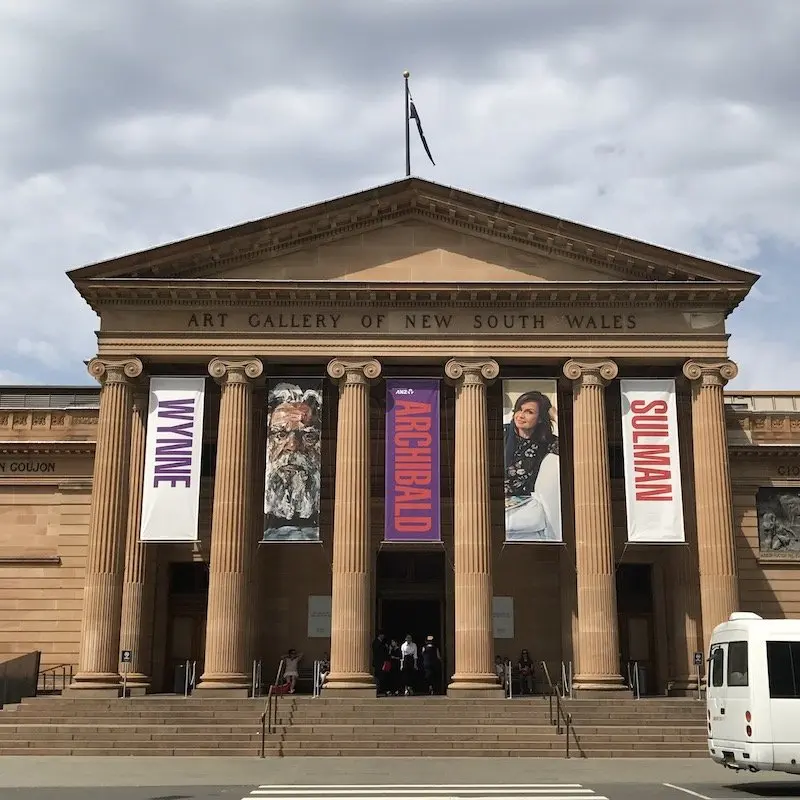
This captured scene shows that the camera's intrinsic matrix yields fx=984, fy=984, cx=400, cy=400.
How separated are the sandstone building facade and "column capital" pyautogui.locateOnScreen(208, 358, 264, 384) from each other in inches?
2.4

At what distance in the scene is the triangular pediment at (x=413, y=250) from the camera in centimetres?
2917

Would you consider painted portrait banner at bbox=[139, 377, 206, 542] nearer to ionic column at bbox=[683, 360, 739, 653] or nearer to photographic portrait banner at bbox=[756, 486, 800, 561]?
ionic column at bbox=[683, 360, 739, 653]

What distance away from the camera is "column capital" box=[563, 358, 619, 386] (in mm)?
28844

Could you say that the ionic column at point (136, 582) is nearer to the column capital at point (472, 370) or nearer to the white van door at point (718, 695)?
the column capital at point (472, 370)

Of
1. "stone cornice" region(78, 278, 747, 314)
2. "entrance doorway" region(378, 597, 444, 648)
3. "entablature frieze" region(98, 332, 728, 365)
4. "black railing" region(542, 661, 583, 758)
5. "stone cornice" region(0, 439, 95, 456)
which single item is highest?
"stone cornice" region(78, 278, 747, 314)

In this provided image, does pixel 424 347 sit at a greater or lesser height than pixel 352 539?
greater

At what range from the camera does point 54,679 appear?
102ft

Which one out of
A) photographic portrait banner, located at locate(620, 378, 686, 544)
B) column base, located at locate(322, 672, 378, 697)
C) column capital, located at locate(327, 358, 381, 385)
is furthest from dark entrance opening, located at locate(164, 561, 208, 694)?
photographic portrait banner, located at locate(620, 378, 686, 544)

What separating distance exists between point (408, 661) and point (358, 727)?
5.68 meters

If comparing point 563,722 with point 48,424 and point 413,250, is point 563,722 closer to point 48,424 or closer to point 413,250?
point 413,250

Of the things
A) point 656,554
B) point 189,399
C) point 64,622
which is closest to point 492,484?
point 656,554

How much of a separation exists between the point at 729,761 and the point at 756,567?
17018mm

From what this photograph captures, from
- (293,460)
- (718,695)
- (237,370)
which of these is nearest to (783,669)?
(718,695)

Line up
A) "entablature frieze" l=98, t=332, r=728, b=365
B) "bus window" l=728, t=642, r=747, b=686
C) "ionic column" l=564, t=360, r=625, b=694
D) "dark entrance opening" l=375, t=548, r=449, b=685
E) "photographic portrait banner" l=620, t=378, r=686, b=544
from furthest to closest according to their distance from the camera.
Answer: "dark entrance opening" l=375, t=548, r=449, b=685, "entablature frieze" l=98, t=332, r=728, b=365, "photographic portrait banner" l=620, t=378, r=686, b=544, "ionic column" l=564, t=360, r=625, b=694, "bus window" l=728, t=642, r=747, b=686
